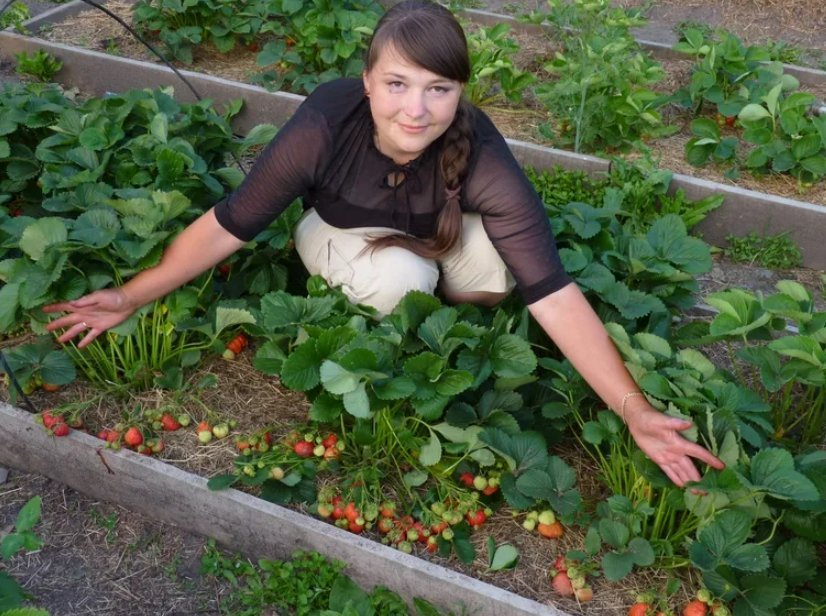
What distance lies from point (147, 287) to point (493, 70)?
2.14 m

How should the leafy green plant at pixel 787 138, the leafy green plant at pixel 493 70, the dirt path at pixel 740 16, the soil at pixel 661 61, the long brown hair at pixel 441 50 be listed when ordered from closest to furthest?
the long brown hair at pixel 441 50
the leafy green plant at pixel 787 138
the soil at pixel 661 61
the leafy green plant at pixel 493 70
the dirt path at pixel 740 16

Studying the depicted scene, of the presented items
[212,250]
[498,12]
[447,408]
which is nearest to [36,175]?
[212,250]

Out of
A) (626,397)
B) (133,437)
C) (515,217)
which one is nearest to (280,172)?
(515,217)

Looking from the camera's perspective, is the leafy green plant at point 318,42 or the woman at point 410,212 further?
the leafy green plant at point 318,42

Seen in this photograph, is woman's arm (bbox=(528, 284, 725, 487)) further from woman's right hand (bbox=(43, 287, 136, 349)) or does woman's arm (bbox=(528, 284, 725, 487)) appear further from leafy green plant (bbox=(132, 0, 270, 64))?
leafy green plant (bbox=(132, 0, 270, 64))

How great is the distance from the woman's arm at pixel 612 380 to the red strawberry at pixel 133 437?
1.15m

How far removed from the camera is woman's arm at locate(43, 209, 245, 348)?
8.22 ft

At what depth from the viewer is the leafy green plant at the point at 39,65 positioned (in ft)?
15.3

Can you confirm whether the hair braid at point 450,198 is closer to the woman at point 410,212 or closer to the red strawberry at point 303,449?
the woman at point 410,212

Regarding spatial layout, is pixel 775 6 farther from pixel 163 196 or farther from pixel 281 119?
pixel 163 196

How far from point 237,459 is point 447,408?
0.60 metres

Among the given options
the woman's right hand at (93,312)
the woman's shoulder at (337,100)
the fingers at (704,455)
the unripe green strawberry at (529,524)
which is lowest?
the unripe green strawberry at (529,524)

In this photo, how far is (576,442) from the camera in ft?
8.68

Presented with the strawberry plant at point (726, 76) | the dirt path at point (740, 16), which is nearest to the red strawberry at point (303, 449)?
the strawberry plant at point (726, 76)
